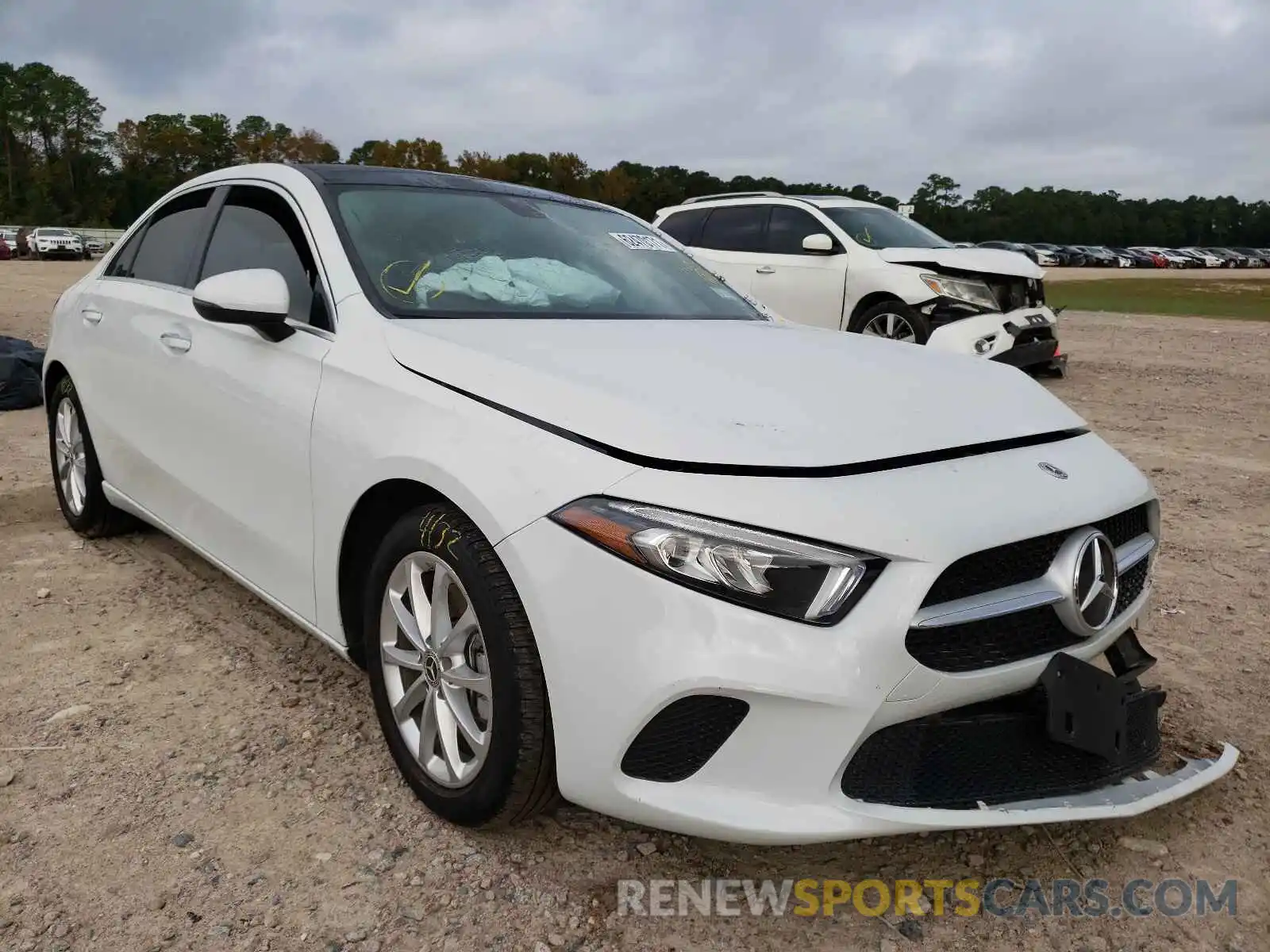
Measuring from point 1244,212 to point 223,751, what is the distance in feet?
414

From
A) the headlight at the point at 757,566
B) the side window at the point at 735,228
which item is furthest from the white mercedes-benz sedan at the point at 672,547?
the side window at the point at 735,228

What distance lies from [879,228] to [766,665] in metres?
8.10

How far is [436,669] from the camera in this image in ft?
7.20

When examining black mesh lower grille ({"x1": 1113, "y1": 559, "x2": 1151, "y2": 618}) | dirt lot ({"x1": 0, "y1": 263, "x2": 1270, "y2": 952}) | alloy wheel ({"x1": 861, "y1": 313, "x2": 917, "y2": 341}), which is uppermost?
alloy wheel ({"x1": 861, "y1": 313, "x2": 917, "y2": 341})

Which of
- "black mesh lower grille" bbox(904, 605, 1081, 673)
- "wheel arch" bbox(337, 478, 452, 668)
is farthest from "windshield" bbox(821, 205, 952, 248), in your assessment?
"black mesh lower grille" bbox(904, 605, 1081, 673)

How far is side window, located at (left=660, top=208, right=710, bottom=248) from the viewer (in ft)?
33.0

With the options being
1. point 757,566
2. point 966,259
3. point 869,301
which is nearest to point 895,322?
point 869,301

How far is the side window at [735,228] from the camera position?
9.52 m

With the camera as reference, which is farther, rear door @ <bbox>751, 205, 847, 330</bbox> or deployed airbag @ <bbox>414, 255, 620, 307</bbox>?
rear door @ <bbox>751, 205, 847, 330</bbox>

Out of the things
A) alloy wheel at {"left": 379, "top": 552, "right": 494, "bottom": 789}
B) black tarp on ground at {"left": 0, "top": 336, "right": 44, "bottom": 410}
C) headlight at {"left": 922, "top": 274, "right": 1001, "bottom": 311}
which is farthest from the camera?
headlight at {"left": 922, "top": 274, "right": 1001, "bottom": 311}

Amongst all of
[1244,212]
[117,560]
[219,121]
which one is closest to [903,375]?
[117,560]

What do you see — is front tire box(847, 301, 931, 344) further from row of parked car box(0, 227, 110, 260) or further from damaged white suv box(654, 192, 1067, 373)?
row of parked car box(0, 227, 110, 260)

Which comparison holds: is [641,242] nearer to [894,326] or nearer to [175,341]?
[175,341]

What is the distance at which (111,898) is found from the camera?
2.02m
